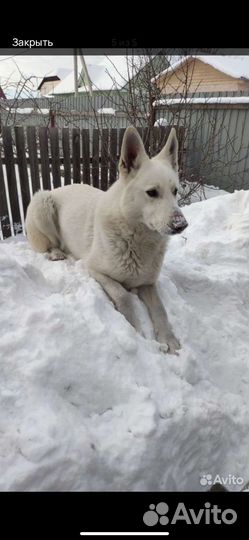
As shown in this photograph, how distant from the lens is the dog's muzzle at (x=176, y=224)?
197 cm

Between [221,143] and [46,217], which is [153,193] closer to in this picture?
[46,217]

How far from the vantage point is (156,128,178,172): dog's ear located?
98.2 inches

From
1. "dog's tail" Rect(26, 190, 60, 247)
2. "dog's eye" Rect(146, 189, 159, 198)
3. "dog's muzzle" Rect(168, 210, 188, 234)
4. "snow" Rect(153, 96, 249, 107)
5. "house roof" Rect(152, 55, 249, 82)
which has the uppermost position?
"house roof" Rect(152, 55, 249, 82)

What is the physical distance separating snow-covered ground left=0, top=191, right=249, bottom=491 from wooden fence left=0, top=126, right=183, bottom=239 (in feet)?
10.0

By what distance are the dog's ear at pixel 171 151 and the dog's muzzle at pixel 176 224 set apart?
68 centimetres

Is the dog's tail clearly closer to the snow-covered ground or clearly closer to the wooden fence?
the snow-covered ground

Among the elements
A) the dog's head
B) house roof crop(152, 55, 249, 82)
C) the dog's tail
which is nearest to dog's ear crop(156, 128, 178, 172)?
the dog's head

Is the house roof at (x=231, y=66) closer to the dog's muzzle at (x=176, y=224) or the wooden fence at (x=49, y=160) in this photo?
the wooden fence at (x=49, y=160)

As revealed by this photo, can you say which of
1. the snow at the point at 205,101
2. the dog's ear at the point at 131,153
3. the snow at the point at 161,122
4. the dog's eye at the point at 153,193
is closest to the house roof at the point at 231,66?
the snow at the point at 205,101

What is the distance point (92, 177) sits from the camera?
5.85m

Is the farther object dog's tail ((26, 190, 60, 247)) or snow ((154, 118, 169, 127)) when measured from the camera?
snow ((154, 118, 169, 127))
